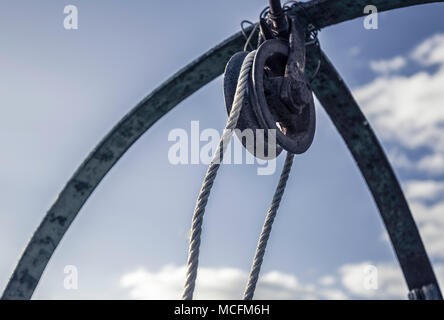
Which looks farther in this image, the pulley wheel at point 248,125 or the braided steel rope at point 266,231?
the pulley wheel at point 248,125

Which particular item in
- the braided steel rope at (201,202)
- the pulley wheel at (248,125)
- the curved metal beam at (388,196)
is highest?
the curved metal beam at (388,196)

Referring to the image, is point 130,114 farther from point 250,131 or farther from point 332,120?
point 250,131

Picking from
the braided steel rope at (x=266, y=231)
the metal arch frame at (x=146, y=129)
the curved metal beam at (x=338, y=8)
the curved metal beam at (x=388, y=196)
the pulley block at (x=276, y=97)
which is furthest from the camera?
the curved metal beam at (x=388, y=196)

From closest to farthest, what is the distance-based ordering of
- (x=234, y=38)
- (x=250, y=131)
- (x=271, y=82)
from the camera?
(x=250, y=131), (x=271, y=82), (x=234, y=38)

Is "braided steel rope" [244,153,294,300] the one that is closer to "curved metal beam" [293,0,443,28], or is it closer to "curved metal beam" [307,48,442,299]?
"curved metal beam" [293,0,443,28]

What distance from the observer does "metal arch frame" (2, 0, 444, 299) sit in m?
5.95

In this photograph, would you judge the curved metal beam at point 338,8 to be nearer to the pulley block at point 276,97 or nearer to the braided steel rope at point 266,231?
the pulley block at point 276,97

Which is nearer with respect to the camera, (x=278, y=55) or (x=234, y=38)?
(x=278, y=55)

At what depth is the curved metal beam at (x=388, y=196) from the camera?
6.18m

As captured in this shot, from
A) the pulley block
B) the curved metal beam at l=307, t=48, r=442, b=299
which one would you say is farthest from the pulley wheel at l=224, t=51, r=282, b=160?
the curved metal beam at l=307, t=48, r=442, b=299

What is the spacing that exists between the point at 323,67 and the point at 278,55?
2.56m

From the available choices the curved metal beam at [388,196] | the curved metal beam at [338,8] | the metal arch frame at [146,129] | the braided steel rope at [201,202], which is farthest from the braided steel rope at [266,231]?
the curved metal beam at [388,196]

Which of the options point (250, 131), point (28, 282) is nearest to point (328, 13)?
point (250, 131)
